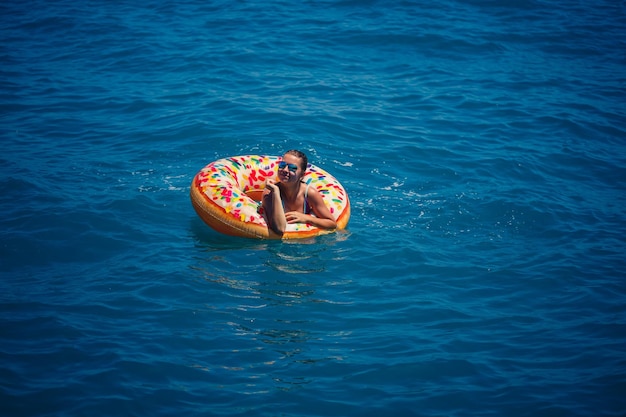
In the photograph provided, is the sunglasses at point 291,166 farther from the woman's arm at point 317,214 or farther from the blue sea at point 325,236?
the blue sea at point 325,236

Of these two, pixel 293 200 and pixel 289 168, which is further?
pixel 293 200

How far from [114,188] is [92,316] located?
3.10m

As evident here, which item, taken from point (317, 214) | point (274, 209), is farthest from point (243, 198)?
point (317, 214)

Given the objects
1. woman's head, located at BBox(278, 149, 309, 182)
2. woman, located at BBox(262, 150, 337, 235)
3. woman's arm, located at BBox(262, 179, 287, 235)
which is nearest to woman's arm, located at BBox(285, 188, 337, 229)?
woman, located at BBox(262, 150, 337, 235)

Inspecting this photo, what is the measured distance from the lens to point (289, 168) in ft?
26.7

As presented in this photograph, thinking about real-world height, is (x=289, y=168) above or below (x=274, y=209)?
above

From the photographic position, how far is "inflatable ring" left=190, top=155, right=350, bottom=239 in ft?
26.9

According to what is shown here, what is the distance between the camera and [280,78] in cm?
1330

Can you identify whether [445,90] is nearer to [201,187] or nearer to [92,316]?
[201,187]

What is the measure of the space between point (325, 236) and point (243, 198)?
1095 millimetres

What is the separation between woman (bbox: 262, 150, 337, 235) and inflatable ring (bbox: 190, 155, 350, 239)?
→ 0.10 metres

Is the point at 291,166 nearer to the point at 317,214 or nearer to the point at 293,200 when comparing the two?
the point at 293,200

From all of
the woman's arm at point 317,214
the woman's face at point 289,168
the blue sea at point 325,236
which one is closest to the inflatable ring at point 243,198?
the woman's arm at point 317,214

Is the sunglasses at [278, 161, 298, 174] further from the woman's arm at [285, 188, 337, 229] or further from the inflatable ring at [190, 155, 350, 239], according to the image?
the inflatable ring at [190, 155, 350, 239]
